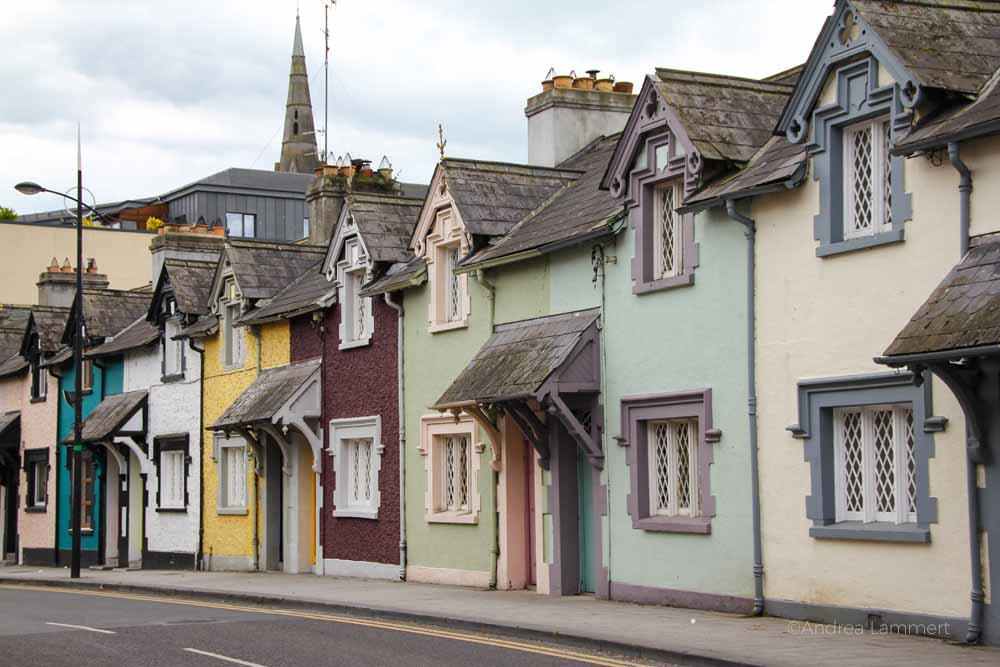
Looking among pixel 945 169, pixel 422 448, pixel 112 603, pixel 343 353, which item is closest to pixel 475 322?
pixel 422 448

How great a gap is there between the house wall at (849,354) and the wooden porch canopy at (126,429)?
882 inches

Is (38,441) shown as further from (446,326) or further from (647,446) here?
(647,446)

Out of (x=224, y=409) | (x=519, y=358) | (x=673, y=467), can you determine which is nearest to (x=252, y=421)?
(x=224, y=409)

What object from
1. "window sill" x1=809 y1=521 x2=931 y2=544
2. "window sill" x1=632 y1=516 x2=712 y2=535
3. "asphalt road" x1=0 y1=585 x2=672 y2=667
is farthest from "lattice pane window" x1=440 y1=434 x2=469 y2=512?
"window sill" x1=809 y1=521 x2=931 y2=544

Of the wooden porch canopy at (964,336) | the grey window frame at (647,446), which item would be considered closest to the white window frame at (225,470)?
the grey window frame at (647,446)

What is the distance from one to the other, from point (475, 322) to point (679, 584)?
21.4ft

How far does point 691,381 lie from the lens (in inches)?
721

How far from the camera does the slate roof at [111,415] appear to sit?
35938 mm

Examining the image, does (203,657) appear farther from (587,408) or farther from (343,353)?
(343,353)

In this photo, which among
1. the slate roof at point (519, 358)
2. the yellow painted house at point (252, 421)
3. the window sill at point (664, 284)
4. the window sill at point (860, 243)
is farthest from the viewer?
the yellow painted house at point (252, 421)

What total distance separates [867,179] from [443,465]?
35.7ft

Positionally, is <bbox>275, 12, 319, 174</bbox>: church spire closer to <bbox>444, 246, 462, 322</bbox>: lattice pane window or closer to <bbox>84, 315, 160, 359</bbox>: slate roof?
<bbox>84, 315, 160, 359</bbox>: slate roof

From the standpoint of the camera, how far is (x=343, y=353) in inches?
1103

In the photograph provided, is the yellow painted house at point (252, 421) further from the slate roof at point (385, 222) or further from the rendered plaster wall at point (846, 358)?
the rendered plaster wall at point (846, 358)
